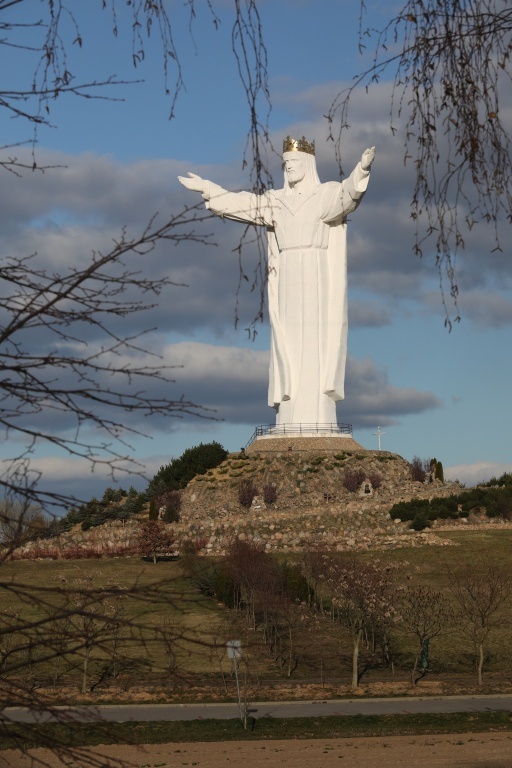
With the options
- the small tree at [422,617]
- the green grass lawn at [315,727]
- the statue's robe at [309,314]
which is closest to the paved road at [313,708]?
the green grass lawn at [315,727]

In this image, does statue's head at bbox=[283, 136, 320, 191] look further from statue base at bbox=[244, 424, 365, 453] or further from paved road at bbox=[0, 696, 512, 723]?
paved road at bbox=[0, 696, 512, 723]

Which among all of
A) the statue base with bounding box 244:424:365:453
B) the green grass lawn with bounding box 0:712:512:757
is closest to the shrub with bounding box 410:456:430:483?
the statue base with bounding box 244:424:365:453

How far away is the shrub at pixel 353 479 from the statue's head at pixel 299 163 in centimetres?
986

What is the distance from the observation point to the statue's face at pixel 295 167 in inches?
1532

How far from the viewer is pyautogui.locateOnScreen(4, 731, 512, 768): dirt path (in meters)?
14.0

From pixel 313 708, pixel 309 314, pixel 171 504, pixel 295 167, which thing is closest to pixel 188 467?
pixel 171 504

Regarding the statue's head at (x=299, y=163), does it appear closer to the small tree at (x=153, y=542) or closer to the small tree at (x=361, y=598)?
the small tree at (x=153, y=542)

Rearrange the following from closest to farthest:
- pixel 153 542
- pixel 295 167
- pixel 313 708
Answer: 1. pixel 313 708
2. pixel 153 542
3. pixel 295 167

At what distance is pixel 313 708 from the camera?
1798cm

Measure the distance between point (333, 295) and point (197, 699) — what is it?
23.1 m

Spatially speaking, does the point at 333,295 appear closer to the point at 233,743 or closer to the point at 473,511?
the point at 473,511

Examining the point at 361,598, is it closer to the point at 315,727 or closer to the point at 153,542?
the point at 315,727

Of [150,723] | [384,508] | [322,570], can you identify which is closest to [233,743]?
[150,723]

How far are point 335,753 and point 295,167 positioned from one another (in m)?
27.0
